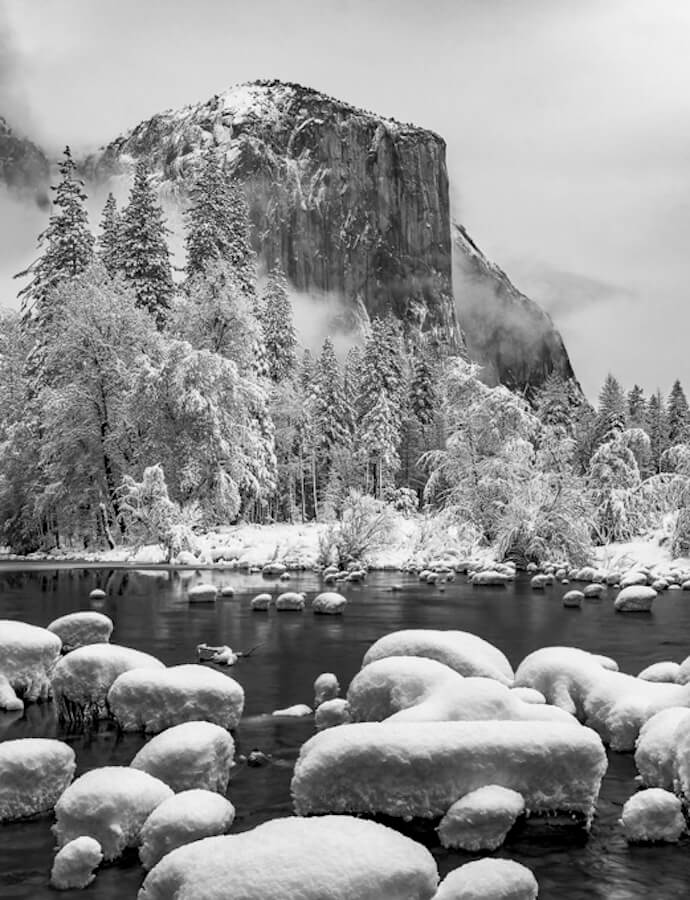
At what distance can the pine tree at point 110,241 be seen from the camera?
152 feet

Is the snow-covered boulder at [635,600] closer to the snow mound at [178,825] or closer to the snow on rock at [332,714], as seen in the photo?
the snow on rock at [332,714]

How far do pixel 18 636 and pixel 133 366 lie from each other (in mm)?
28961

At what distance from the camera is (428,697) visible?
23.9 ft

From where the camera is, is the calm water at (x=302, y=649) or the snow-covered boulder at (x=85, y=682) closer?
the calm water at (x=302, y=649)

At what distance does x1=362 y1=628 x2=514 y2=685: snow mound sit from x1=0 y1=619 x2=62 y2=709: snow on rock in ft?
12.0

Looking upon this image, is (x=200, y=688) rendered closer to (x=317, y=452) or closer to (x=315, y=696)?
(x=315, y=696)

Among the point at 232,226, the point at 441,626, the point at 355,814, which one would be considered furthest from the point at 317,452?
the point at 355,814

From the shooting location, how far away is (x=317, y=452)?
5953 cm

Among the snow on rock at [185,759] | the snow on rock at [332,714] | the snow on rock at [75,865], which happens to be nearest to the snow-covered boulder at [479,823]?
the snow on rock at [185,759]

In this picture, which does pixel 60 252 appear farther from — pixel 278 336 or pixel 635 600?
pixel 635 600

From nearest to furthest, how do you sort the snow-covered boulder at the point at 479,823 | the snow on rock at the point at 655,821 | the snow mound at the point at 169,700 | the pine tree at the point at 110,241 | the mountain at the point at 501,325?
the snow-covered boulder at the point at 479,823 → the snow on rock at the point at 655,821 → the snow mound at the point at 169,700 → the pine tree at the point at 110,241 → the mountain at the point at 501,325

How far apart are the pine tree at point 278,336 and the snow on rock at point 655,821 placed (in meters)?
47.9

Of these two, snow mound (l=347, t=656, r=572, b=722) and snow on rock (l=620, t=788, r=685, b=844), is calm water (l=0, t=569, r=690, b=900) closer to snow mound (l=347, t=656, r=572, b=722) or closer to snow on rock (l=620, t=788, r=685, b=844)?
snow on rock (l=620, t=788, r=685, b=844)

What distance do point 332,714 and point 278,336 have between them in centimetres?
4800
